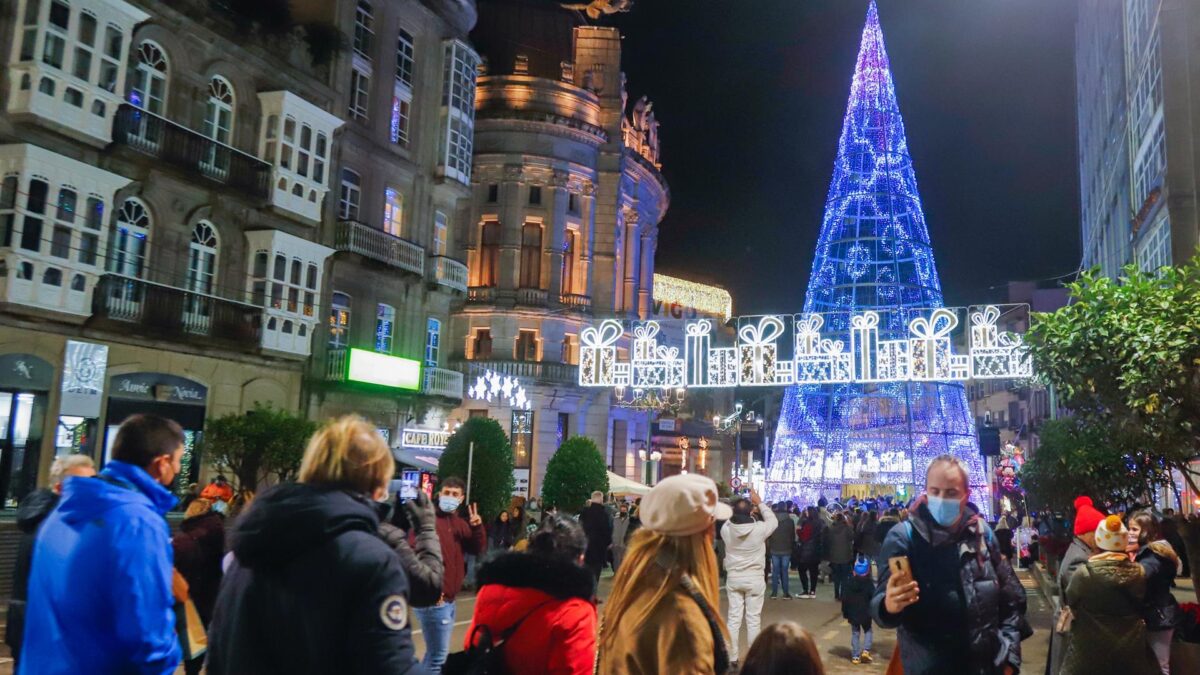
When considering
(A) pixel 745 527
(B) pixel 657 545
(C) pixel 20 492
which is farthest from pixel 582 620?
(C) pixel 20 492

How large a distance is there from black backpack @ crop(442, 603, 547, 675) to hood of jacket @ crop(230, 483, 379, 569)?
986 mm

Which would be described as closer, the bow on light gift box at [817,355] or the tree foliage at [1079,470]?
the tree foliage at [1079,470]

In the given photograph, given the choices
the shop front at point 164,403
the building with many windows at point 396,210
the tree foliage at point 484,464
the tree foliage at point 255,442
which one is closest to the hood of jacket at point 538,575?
the tree foliage at point 484,464

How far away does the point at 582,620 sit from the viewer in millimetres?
3832

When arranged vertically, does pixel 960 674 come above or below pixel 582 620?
below

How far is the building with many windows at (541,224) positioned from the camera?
43.3 metres

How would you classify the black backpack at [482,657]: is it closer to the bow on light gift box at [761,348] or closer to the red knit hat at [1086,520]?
the red knit hat at [1086,520]

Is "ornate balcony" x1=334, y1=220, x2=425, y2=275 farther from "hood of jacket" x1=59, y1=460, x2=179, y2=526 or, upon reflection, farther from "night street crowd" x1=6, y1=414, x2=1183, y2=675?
"hood of jacket" x1=59, y1=460, x2=179, y2=526

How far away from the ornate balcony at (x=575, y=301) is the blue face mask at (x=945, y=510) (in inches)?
1569

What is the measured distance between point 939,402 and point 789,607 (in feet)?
59.1

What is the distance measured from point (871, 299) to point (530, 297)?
16567 mm

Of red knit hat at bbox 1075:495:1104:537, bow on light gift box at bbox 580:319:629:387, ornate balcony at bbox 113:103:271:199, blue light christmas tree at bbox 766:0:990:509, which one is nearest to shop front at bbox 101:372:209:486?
ornate balcony at bbox 113:103:271:199

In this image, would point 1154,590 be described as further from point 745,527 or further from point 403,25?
point 403,25

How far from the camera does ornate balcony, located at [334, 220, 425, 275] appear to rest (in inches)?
1050
